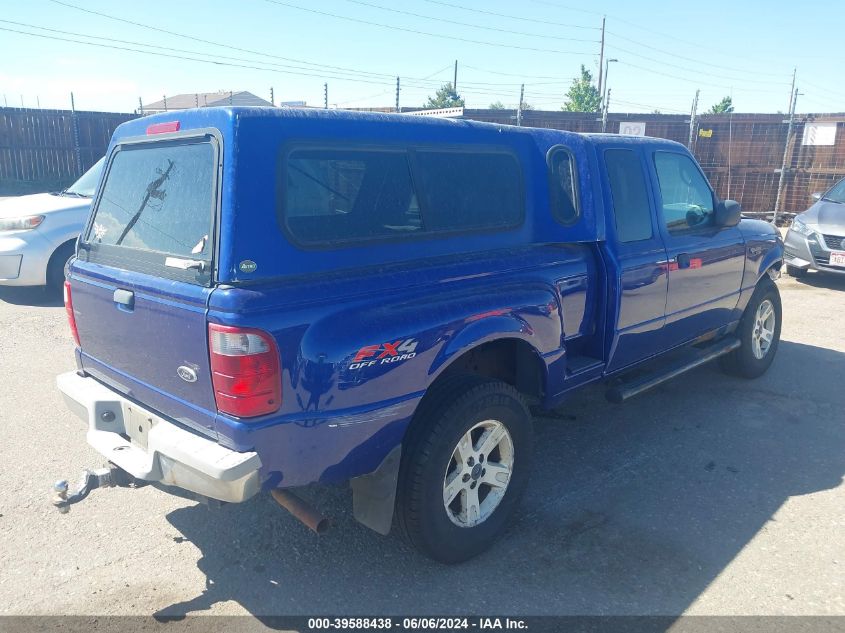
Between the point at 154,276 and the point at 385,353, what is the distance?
3.33 feet

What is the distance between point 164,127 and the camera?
115 inches

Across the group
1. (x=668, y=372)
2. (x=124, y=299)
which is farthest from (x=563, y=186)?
(x=124, y=299)

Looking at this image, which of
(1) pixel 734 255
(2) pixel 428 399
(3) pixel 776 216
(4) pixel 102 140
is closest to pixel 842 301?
(1) pixel 734 255

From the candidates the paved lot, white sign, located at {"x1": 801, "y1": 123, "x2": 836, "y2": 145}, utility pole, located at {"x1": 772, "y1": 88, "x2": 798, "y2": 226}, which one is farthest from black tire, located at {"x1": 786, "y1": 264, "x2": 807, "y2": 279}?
the paved lot

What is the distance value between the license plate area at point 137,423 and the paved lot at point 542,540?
661 millimetres

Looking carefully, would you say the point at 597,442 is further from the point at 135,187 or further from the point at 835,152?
the point at 835,152

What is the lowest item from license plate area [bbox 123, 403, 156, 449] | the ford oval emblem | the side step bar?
the side step bar

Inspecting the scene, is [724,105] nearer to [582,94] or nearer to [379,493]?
[582,94]

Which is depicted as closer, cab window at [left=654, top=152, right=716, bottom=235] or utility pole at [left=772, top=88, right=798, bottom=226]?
cab window at [left=654, top=152, right=716, bottom=235]

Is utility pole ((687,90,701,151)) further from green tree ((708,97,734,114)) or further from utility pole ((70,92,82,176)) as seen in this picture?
green tree ((708,97,734,114))

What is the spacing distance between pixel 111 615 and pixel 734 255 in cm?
465

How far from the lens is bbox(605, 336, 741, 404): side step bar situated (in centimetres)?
407

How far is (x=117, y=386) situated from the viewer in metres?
3.09

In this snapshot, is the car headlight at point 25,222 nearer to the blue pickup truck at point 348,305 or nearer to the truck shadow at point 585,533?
the blue pickup truck at point 348,305
